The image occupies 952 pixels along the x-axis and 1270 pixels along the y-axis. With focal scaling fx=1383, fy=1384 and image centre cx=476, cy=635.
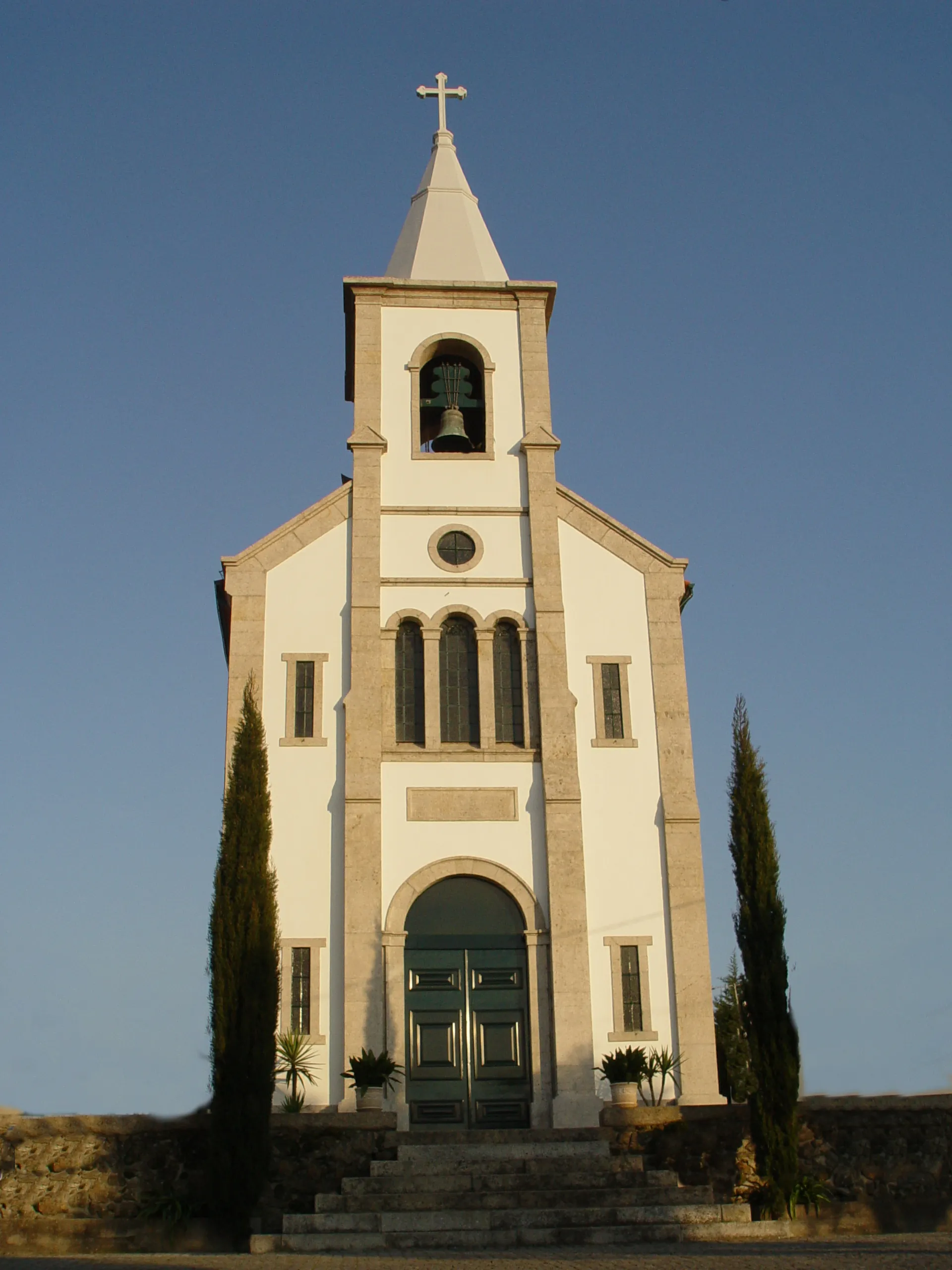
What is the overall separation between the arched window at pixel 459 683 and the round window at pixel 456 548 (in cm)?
95

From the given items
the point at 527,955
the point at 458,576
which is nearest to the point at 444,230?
the point at 458,576

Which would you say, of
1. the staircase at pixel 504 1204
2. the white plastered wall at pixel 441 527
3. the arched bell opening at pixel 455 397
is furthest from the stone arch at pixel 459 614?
the staircase at pixel 504 1204

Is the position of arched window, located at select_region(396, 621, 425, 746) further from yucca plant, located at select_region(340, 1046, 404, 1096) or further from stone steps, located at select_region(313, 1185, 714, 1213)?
stone steps, located at select_region(313, 1185, 714, 1213)

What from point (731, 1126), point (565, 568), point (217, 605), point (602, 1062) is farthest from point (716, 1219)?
point (217, 605)

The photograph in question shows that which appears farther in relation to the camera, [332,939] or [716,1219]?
[332,939]

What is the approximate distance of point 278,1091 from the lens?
58.2 feet

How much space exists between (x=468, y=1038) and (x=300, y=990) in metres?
2.35

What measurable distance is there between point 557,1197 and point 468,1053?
3.89 m

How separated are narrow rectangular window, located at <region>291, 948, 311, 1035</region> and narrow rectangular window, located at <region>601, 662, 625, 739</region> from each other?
17.7 feet

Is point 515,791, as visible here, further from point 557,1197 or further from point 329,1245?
point 329,1245

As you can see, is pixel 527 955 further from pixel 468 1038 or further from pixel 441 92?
pixel 441 92

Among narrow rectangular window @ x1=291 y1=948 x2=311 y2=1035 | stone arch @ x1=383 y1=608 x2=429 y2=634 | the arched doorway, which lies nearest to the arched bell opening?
stone arch @ x1=383 y1=608 x2=429 y2=634

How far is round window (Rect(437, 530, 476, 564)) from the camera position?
21375 mm

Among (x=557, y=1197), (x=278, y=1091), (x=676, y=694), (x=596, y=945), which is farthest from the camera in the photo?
(x=676, y=694)
